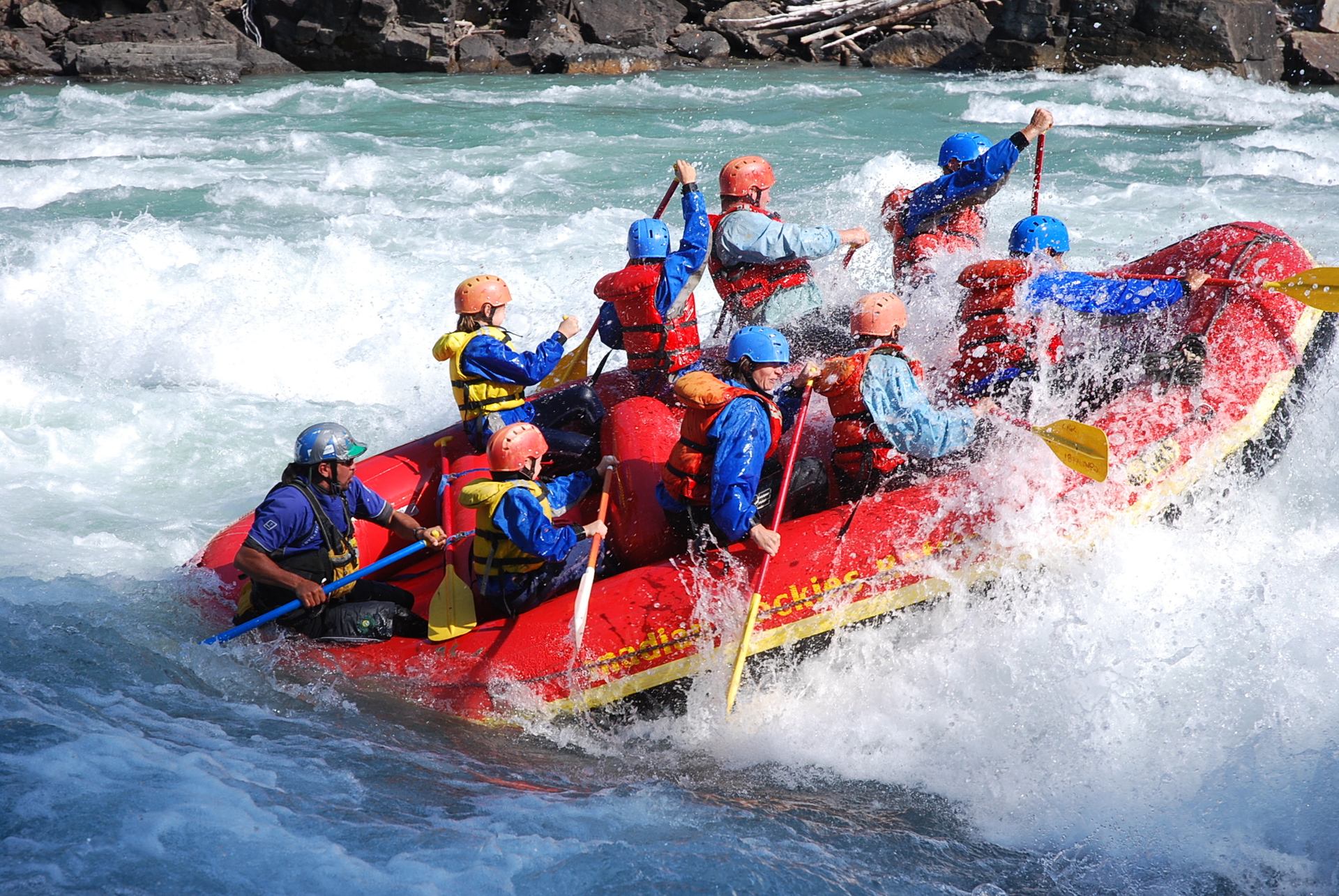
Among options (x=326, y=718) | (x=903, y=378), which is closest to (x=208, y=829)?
(x=326, y=718)

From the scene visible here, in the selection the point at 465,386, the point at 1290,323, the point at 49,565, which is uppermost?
the point at 1290,323

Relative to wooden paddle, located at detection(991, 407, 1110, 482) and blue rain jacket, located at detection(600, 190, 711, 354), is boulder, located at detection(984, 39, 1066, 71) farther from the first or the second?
wooden paddle, located at detection(991, 407, 1110, 482)

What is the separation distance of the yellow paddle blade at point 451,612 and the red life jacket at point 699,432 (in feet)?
3.14

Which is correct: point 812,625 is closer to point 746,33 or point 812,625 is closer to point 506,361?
point 506,361

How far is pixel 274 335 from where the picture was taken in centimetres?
947

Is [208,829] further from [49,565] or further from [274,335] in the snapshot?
[274,335]

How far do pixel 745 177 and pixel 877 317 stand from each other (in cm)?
142

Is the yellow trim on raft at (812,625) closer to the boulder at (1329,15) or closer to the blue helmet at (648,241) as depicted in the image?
the blue helmet at (648,241)

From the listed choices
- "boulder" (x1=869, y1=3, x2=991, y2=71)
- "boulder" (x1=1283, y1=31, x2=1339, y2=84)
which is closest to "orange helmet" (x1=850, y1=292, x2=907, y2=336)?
"boulder" (x1=1283, y1=31, x2=1339, y2=84)

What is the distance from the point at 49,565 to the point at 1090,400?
5.26 metres

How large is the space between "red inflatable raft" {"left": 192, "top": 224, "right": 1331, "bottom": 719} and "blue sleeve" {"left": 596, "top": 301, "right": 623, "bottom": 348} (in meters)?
0.85

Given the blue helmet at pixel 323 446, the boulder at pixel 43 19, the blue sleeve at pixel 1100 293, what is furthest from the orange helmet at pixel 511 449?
the boulder at pixel 43 19

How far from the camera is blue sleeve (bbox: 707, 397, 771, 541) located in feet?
14.3

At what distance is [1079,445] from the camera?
441cm
